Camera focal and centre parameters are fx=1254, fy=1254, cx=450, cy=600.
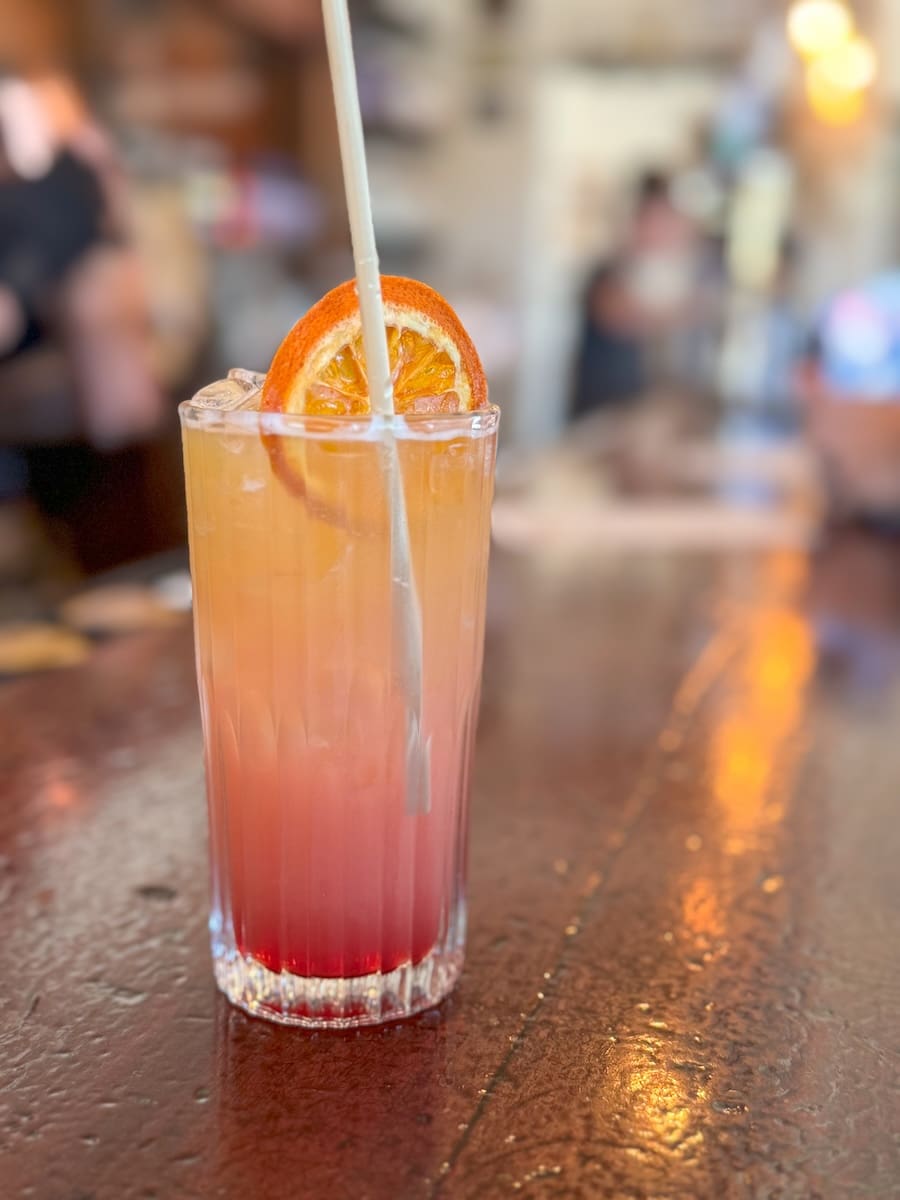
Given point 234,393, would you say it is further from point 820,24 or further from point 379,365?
point 820,24

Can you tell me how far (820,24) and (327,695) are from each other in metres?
2.81

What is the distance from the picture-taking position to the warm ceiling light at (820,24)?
9.27 feet

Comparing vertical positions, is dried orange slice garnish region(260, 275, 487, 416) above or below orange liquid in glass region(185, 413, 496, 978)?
above

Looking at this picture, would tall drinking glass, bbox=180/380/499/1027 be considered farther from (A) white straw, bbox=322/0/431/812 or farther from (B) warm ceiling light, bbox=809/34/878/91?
(B) warm ceiling light, bbox=809/34/878/91

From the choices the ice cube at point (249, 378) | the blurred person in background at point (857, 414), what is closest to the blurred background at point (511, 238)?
the blurred person in background at point (857, 414)

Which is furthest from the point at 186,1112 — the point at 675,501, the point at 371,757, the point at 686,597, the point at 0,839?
the point at 675,501

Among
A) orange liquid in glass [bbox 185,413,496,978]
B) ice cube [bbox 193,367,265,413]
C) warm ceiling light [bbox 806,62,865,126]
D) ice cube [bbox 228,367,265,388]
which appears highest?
warm ceiling light [bbox 806,62,865,126]

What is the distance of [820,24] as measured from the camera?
2883 mm

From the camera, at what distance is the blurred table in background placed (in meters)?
0.49

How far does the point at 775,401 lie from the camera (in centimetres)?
498

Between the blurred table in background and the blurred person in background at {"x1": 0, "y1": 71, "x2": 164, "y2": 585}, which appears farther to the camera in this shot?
the blurred person in background at {"x1": 0, "y1": 71, "x2": 164, "y2": 585}

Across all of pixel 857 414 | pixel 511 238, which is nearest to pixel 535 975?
pixel 857 414

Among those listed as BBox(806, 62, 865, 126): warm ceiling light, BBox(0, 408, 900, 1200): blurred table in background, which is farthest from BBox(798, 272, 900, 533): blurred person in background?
BBox(806, 62, 865, 126): warm ceiling light

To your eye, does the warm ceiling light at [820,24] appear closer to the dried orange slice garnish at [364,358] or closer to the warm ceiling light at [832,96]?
the warm ceiling light at [832,96]
